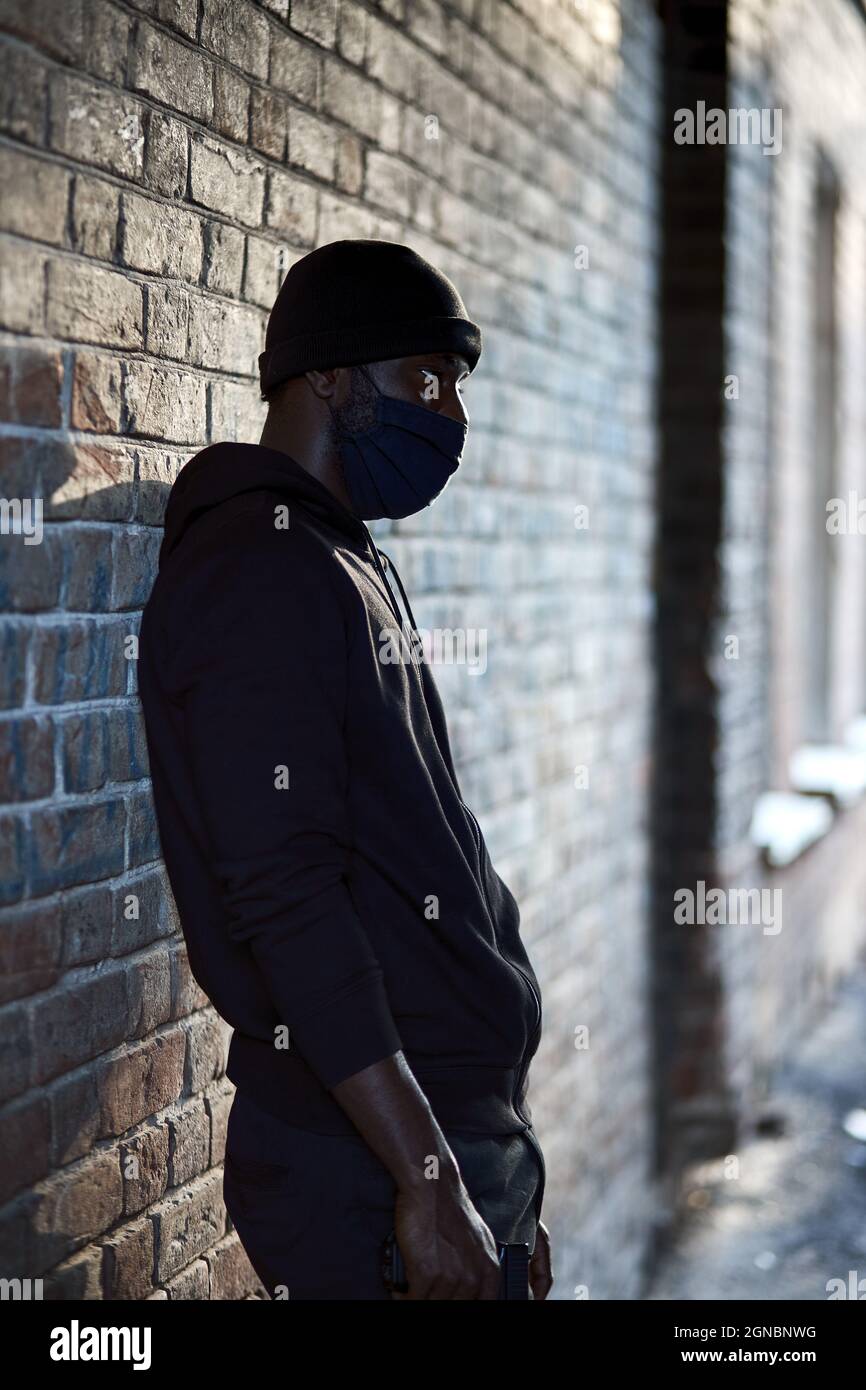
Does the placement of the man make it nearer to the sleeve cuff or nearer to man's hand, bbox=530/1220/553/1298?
the sleeve cuff

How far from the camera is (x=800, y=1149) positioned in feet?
17.6

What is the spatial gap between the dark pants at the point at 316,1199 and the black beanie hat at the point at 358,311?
3.40 feet

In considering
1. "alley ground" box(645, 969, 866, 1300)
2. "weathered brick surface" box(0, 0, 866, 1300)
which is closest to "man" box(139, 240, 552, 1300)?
"weathered brick surface" box(0, 0, 866, 1300)

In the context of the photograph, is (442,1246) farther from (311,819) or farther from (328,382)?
(328,382)

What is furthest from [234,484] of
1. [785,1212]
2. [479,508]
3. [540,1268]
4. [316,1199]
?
[785,1212]

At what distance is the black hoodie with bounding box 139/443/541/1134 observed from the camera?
1704mm

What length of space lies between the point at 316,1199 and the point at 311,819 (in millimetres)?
539

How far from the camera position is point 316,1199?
1.87 m

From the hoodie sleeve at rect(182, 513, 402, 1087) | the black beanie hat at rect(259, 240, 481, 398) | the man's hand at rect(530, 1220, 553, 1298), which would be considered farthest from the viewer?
the man's hand at rect(530, 1220, 553, 1298)

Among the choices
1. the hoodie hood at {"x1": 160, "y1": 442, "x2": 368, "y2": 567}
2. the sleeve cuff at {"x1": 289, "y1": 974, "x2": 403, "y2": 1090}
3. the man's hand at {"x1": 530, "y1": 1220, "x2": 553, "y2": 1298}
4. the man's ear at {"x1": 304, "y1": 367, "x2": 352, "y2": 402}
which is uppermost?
the man's ear at {"x1": 304, "y1": 367, "x2": 352, "y2": 402}

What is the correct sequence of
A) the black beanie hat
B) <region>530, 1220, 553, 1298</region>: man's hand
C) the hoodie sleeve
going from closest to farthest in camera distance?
1. the hoodie sleeve
2. the black beanie hat
3. <region>530, 1220, 553, 1298</region>: man's hand

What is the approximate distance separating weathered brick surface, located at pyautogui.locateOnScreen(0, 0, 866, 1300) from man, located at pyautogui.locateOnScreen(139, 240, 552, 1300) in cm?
16

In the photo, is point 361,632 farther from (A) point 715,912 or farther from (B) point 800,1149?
(B) point 800,1149
